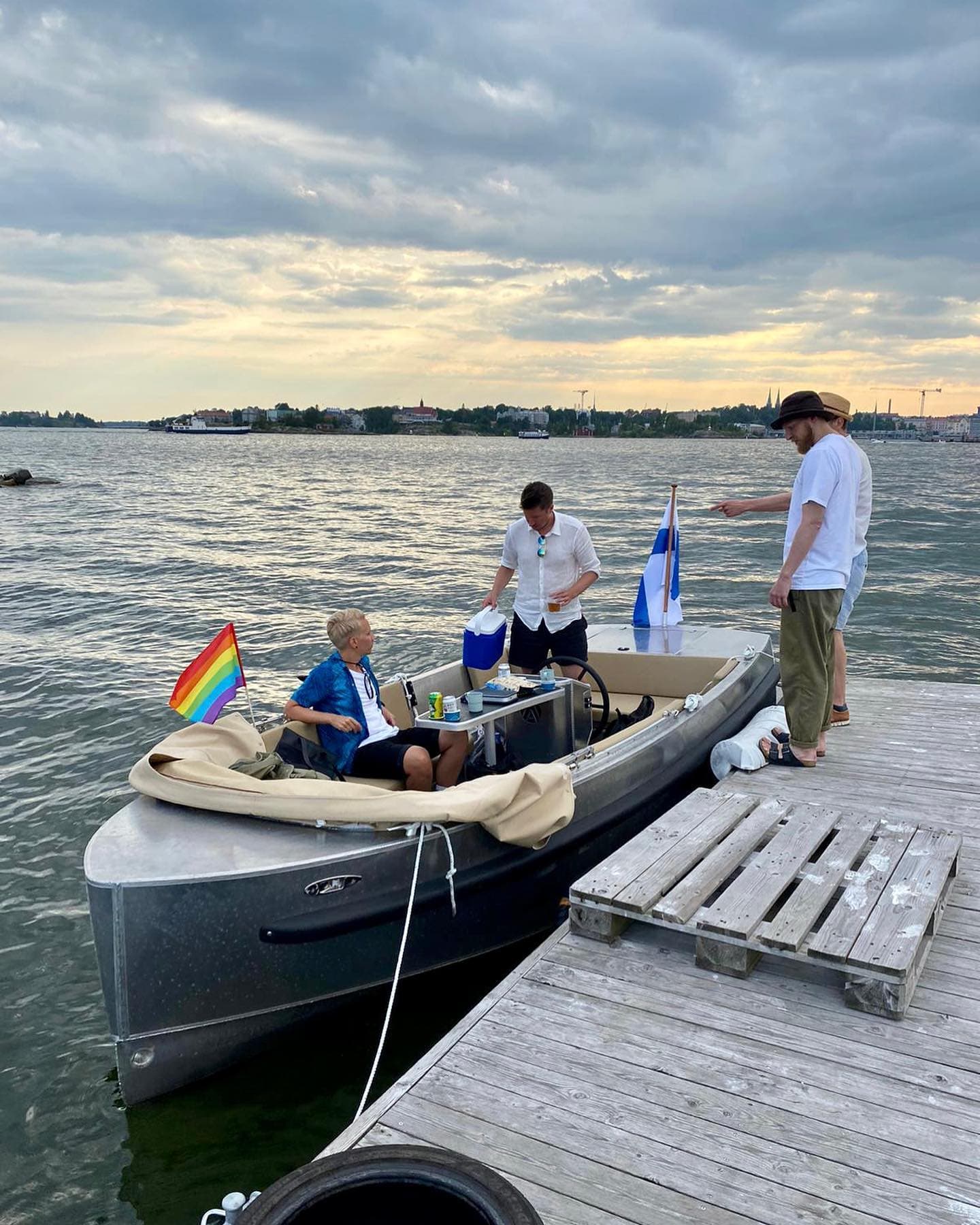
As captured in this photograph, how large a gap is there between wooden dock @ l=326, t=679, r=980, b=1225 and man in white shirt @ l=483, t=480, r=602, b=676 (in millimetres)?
2737

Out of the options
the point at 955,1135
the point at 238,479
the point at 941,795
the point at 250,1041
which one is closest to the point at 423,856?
the point at 250,1041

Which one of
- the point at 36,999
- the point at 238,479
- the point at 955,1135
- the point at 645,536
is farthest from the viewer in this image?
the point at 238,479

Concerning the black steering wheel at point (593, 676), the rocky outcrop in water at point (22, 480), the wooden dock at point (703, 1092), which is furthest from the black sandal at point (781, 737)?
the rocky outcrop in water at point (22, 480)

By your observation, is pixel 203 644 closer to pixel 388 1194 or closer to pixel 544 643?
pixel 544 643

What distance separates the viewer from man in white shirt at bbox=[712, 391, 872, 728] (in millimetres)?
5665

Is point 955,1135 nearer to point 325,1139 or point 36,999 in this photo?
point 325,1139

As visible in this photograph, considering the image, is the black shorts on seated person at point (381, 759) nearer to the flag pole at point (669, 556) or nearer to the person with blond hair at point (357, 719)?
the person with blond hair at point (357, 719)

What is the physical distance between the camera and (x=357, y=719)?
5117mm

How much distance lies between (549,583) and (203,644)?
804 centimetres

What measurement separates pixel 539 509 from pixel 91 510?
106 feet

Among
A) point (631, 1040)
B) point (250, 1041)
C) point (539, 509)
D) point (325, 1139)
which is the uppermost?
point (539, 509)

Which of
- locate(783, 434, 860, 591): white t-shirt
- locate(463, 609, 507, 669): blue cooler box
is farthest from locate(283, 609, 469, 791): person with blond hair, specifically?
locate(783, 434, 860, 591): white t-shirt

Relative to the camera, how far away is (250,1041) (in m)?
4.20

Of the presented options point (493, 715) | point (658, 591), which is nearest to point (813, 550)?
point (493, 715)
